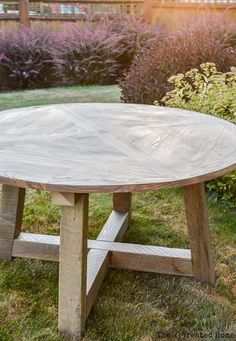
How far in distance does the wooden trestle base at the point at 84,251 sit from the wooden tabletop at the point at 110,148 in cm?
12

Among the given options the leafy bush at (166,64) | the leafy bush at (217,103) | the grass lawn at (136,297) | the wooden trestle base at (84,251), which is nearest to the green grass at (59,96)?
the leafy bush at (166,64)

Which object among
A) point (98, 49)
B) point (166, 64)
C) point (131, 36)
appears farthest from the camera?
point (131, 36)

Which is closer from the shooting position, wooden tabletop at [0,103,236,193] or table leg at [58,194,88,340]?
wooden tabletop at [0,103,236,193]

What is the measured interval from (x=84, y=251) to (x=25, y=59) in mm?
4595

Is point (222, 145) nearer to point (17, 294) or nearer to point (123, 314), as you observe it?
point (123, 314)

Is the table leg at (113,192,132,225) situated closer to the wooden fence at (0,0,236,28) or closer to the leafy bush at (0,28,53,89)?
the leafy bush at (0,28,53,89)

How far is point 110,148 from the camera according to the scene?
133 cm

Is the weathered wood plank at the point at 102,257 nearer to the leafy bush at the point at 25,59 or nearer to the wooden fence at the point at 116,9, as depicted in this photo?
the leafy bush at the point at 25,59

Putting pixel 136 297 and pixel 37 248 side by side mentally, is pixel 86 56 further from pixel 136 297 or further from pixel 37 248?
pixel 136 297

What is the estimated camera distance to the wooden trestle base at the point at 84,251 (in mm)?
1282

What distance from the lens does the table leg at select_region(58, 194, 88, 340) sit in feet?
4.16

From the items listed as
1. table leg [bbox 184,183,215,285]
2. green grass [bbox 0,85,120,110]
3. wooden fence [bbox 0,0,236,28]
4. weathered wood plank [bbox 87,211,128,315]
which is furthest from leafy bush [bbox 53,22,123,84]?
table leg [bbox 184,183,215,285]

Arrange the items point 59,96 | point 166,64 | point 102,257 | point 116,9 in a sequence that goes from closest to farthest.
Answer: point 102,257 < point 166,64 < point 59,96 < point 116,9

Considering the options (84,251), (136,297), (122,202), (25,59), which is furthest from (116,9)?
(84,251)
